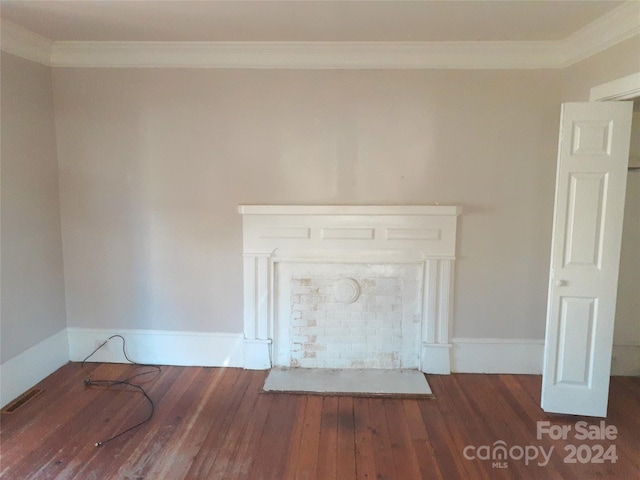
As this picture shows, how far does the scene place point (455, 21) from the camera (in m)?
2.60

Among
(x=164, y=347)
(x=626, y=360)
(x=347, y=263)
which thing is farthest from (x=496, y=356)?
(x=164, y=347)

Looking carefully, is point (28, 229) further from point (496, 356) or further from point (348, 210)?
point (496, 356)

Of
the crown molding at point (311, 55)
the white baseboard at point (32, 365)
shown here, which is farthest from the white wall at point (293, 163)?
the white baseboard at point (32, 365)

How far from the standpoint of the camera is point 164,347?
3.47 metres

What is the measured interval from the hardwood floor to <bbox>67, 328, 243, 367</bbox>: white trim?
9.3 inches

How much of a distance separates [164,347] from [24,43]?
7.96ft

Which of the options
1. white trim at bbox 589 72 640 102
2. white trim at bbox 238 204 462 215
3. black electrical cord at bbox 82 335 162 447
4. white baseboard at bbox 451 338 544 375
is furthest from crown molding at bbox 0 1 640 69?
black electrical cord at bbox 82 335 162 447

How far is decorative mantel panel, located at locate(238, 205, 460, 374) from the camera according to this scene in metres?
3.19

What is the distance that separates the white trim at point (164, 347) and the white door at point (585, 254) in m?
2.31

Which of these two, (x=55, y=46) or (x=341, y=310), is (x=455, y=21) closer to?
(x=341, y=310)

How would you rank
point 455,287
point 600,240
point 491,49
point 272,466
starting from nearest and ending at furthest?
point 272,466, point 600,240, point 491,49, point 455,287

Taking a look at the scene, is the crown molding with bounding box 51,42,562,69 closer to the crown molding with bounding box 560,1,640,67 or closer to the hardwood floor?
the crown molding with bounding box 560,1,640,67

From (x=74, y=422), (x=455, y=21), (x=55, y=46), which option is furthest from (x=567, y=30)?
(x=74, y=422)

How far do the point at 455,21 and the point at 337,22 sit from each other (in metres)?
0.72
